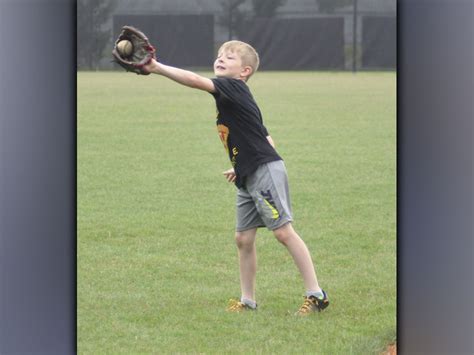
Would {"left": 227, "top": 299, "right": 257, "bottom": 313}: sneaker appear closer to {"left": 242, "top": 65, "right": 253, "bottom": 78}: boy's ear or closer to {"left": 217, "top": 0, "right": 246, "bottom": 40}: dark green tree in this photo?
{"left": 242, "top": 65, "right": 253, "bottom": 78}: boy's ear

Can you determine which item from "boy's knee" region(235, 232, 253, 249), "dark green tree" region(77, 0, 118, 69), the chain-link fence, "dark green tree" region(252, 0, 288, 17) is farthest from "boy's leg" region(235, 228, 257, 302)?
"dark green tree" region(252, 0, 288, 17)


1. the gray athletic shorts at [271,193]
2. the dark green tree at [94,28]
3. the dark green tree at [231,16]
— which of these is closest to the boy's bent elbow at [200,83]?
the gray athletic shorts at [271,193]

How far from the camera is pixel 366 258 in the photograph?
5.88 meters

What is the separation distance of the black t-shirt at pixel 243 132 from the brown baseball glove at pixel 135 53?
0.61m

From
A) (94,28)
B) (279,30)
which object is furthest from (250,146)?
(279,30)

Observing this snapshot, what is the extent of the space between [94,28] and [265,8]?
9.32 metres

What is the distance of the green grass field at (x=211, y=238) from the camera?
14.9ft

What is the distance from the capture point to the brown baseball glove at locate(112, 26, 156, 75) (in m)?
4.03

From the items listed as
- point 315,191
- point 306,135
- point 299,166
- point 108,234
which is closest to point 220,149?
point 306,135
